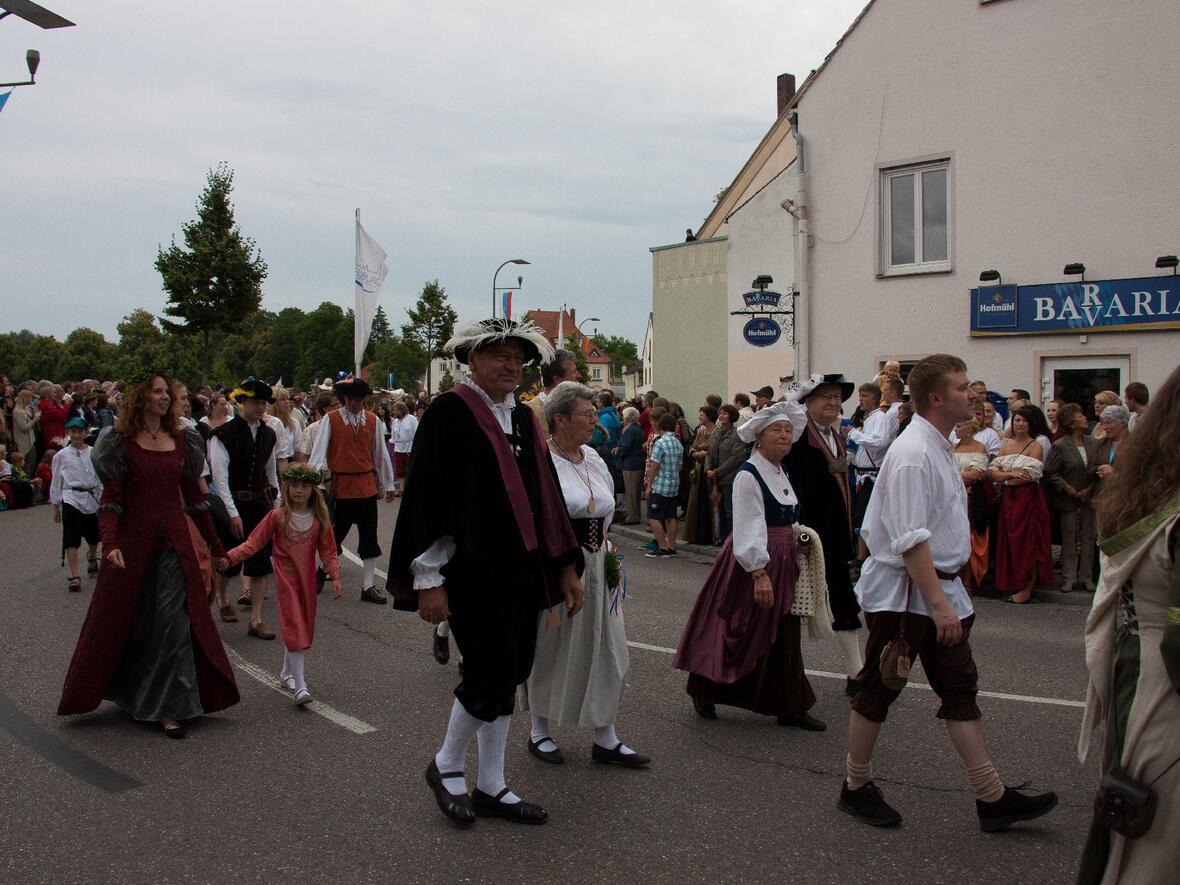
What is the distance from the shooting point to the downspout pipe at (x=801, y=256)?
16.8m

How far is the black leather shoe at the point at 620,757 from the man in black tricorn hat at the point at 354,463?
475cm

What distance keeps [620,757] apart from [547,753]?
38cm

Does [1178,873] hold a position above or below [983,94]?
below

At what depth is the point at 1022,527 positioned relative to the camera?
9727mm

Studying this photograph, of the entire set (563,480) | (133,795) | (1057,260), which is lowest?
(133,795)

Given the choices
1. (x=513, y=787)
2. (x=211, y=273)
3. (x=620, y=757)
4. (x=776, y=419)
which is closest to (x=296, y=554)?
(x=513, y=787)

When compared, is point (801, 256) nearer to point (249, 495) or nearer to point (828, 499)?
point (249, 495)

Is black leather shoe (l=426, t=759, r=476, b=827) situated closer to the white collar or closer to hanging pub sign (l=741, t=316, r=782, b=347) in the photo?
the white collar

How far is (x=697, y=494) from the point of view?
43.3 feet

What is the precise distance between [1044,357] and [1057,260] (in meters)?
1.35

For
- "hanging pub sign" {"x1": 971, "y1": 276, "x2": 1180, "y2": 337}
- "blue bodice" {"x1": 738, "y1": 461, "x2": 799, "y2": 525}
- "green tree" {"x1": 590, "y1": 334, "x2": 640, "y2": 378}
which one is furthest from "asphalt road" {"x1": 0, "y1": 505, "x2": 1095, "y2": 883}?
"green tree" {"x1": 590, "y1": 334, "x2": 640, "y2": 378}

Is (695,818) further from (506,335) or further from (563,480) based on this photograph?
(506,335)

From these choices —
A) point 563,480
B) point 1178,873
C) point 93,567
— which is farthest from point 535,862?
point 93,567

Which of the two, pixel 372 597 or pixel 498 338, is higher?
pixel 498 338
